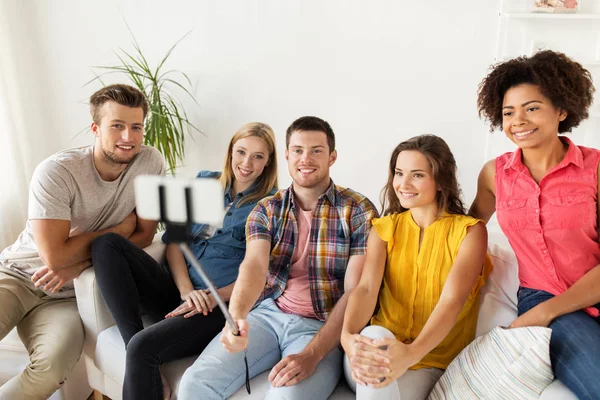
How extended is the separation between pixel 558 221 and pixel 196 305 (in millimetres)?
1137

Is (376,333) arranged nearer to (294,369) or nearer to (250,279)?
(294,369)

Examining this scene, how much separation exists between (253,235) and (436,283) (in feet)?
2.01

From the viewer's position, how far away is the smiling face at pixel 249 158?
6.11 ft

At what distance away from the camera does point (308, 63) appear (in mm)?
2703

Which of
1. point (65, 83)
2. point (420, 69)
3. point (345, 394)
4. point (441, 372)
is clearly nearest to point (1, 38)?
point (65, 83)

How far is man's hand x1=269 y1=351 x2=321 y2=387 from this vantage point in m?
1.33

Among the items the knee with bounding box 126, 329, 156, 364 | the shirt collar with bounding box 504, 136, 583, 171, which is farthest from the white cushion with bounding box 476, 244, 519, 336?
the knee with bounding box 126, 329, 156, 364

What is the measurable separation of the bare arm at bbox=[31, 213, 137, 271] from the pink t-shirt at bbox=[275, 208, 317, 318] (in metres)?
0.72

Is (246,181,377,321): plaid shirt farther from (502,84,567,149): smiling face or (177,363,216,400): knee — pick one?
(502,84,567,149): smiling face

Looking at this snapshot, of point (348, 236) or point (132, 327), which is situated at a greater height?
point (348, 236)

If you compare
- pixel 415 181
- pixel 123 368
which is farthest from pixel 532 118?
pixel 123 368

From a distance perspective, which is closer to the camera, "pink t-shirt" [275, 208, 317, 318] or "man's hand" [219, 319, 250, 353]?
"man's hand" [219, 319, 250, 353]

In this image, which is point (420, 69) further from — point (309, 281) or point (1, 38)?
point (1, 38)

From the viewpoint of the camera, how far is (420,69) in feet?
8.40
